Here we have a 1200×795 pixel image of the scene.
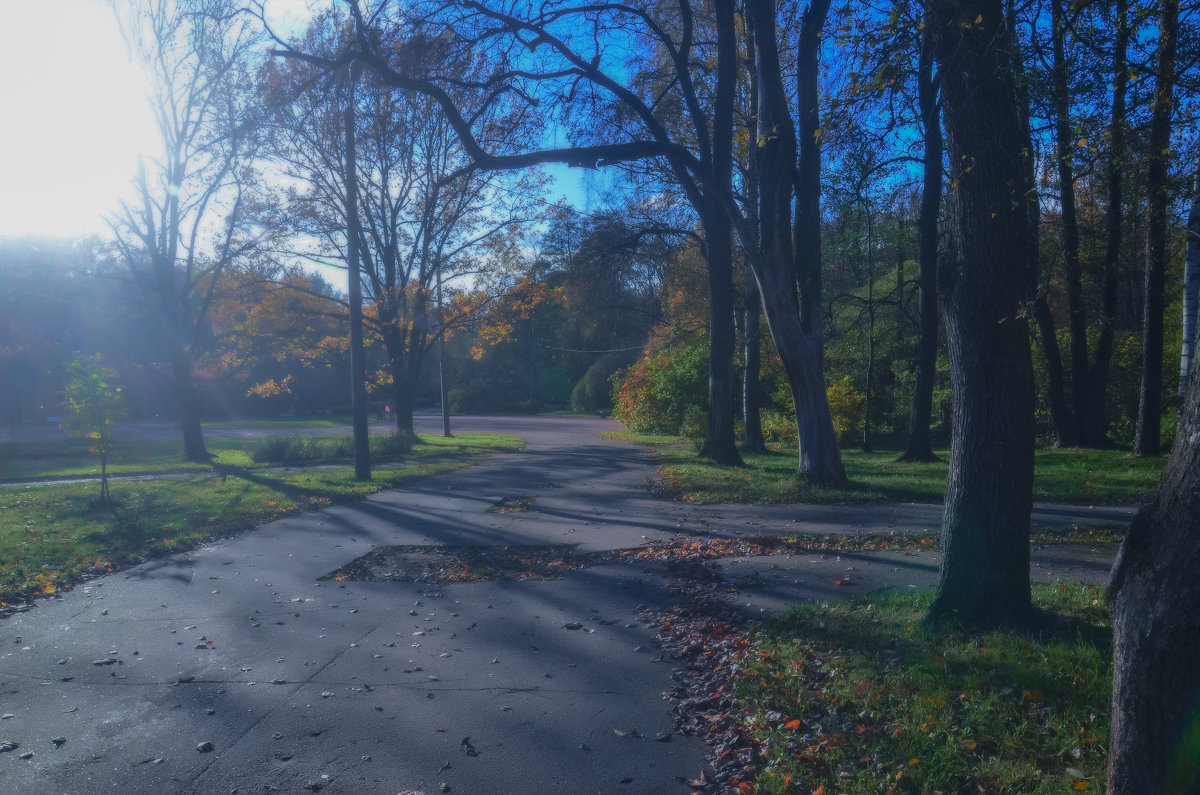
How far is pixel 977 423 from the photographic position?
17.2 ft

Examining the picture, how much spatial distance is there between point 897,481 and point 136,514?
1310 centimetres

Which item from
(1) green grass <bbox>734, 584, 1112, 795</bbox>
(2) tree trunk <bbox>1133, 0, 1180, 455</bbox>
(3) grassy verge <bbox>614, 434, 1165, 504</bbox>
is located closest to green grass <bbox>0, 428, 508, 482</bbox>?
(3) grassy verge <bbox>614, 434, 1165, 504</bbox>

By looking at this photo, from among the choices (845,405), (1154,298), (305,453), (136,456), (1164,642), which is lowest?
(136,456)

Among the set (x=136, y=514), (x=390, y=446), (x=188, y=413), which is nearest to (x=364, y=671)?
(x=136, y=514)

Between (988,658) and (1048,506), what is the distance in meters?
8.07

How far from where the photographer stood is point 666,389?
33.1 m

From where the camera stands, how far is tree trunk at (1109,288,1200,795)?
A: 2816 mm

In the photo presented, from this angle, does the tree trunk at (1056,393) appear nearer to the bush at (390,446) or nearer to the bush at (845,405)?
the bush at (845,405)

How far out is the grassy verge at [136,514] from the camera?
942 centimetres

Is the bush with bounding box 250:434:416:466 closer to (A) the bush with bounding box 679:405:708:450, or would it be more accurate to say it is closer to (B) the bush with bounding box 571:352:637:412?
(A) the bush with bounding box 679:405:708:450

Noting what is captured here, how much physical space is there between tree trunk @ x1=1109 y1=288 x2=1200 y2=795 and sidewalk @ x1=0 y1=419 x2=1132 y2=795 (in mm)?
2022

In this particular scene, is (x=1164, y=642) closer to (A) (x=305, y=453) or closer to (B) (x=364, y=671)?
(B) (x=364, y=671)

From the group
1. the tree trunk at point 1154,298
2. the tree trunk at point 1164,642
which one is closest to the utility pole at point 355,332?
the tree trunk at point 1154,298

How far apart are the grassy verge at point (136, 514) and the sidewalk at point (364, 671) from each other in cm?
73
